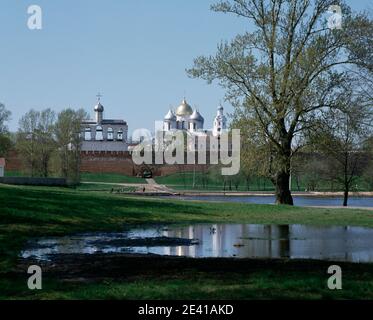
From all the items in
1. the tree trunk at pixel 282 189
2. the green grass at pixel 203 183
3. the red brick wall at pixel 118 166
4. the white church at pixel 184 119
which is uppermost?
the white church at pixel 184 119

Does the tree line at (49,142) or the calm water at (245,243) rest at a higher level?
the tree line at (49,142)

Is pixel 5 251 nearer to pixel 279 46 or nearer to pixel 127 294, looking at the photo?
pixel 127 294

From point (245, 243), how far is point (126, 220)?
5.74 metres

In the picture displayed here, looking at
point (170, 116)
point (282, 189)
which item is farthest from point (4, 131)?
point (170, 116)

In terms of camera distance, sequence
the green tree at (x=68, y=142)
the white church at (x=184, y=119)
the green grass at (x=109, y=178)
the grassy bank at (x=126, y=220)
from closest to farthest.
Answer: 1. the grassy bank at (x=126, y=220)
2. the green tree at (x=68, y=142)
3. the green grass at (x=109, y=178)
4. the white church at (x=184, y=119)

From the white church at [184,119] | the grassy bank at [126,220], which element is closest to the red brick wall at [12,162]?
the white church at [184,119]

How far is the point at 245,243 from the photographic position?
43.1 feet

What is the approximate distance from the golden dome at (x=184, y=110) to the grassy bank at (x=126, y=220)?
113986 millimetres

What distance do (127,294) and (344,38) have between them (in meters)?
21.1

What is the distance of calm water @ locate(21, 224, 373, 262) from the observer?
1131cm

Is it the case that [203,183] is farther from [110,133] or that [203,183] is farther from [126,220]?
[126,220]

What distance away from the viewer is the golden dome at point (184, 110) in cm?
13762

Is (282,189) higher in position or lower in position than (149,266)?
higher

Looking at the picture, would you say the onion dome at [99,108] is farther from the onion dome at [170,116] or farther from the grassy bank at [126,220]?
the grassy bank at [126,220]
